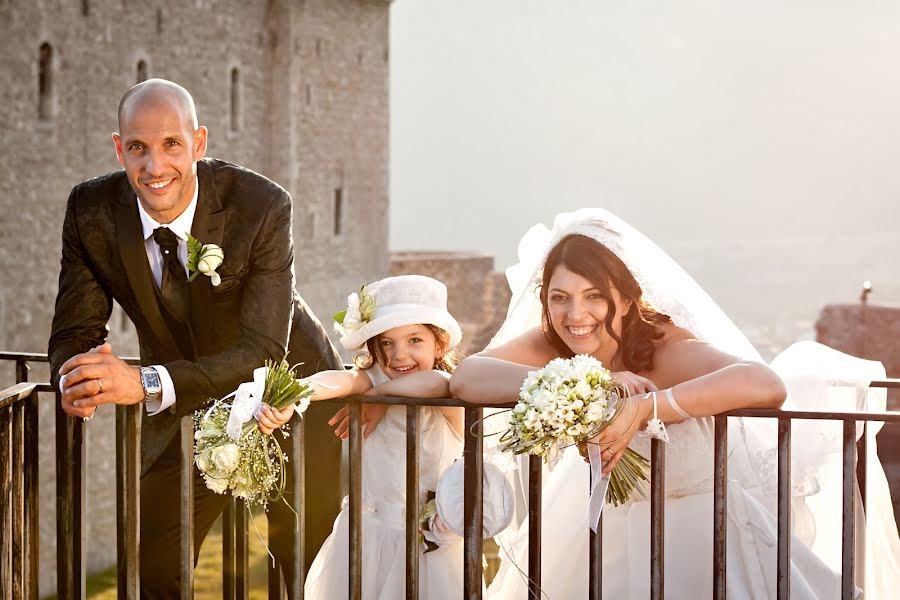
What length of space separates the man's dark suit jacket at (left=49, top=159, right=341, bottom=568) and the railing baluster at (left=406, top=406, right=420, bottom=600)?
20.2 inches

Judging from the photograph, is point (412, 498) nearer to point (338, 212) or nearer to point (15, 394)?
point (15, 394)

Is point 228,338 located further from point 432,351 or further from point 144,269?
point 432,351

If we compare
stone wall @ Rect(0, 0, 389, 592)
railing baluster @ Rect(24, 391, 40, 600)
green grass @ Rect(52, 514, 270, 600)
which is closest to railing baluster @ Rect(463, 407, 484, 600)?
railing baluster @ Rect(24, 391, 40, 600)

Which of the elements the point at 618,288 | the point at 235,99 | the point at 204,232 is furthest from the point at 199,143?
the point at 235,99

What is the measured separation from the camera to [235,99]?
67.5 feet

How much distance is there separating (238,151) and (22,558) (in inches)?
696

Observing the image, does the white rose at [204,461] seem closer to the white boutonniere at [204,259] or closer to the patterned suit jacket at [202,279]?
the patterned suit jacket at [202,279]

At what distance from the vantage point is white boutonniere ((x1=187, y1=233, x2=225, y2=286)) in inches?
133

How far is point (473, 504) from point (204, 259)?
985 millimetres

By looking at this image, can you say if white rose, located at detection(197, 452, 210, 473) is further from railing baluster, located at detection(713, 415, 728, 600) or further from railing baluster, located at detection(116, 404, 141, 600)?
railing baluster, located at detection(713, 415, 728, 600)

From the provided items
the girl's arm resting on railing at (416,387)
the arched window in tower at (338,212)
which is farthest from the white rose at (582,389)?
the arched window in tower at (338,212)

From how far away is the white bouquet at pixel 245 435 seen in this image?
310 cm

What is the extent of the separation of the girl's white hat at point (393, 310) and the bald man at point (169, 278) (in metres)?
0.30

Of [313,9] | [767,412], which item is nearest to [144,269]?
[767,412]
